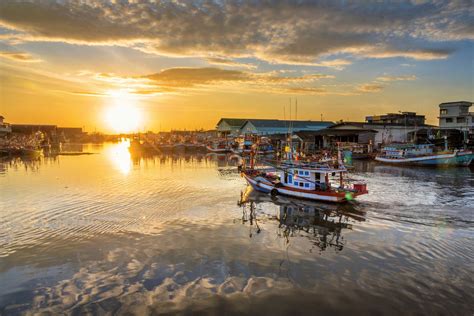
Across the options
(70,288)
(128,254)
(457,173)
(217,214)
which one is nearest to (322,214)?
(217,214)

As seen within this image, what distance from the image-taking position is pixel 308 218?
76.5 feet

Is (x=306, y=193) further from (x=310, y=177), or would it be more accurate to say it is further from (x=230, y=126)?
(x=230, y=126)

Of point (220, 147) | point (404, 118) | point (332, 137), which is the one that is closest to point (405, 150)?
point (332, 137)

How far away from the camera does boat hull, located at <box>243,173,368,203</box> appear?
87.9 ft

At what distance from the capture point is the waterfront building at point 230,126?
111 metres

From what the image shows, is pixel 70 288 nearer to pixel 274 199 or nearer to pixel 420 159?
pixel 274 199

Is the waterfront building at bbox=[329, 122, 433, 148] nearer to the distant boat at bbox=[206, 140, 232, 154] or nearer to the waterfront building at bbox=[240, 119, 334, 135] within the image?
the waterfront building at bbox=[240, 119, 334, 135]

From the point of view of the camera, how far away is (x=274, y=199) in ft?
98.4

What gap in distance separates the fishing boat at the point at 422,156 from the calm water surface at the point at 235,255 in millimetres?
29052

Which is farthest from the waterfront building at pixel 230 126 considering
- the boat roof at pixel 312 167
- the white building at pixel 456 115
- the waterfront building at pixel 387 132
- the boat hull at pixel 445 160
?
the boat roof at pixel 312 167

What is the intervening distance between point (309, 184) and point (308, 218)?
619cm

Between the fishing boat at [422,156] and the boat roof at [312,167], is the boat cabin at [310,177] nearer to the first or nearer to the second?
A: the boat roof at [312,167]

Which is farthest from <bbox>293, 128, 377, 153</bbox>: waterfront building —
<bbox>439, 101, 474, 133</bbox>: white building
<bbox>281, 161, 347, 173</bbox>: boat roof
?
<bbox>281, 161, 347, 173</bbox>: boat roof

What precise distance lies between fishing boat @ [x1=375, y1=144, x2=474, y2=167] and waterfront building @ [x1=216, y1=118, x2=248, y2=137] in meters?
53.8
